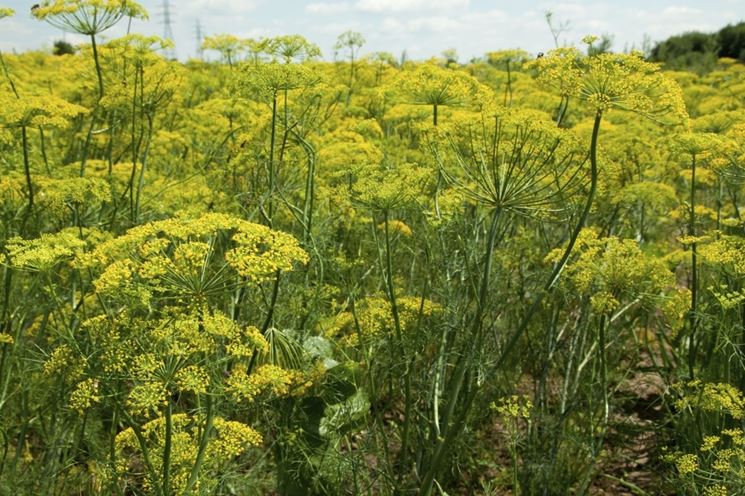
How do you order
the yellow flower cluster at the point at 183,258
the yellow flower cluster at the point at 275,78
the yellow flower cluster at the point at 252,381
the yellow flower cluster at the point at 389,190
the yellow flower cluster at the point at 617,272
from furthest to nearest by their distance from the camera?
the yellow flower cluster at the point at 275,78
the yellow flower cluster at the point at 617,272
the yellow flower cluster at the point at 389,190
the yellow flower cluster at the point at 252,381
the yellow flower cluster at the point at 183,258

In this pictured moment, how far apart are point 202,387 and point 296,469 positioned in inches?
79.3

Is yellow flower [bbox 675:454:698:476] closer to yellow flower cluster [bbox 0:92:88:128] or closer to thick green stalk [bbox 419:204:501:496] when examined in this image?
thick green stalk [bbox 419:204:501:496]

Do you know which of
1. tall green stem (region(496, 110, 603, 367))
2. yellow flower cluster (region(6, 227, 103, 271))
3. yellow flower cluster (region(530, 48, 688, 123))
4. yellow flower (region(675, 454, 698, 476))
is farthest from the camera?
yellow flower (region(675, 454, 698, 476))

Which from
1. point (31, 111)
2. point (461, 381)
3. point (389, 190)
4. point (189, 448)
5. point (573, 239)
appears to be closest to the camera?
point (573, 239)

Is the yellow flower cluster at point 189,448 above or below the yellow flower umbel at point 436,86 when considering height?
below

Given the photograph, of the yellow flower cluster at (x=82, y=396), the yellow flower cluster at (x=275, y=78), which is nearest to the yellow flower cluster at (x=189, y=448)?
the yellow flower cluster at (x=82, y=396)

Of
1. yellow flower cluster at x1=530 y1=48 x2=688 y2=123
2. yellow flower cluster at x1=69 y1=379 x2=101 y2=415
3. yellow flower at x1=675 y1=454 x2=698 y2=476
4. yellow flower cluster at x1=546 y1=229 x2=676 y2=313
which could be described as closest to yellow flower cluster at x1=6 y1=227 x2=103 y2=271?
yellow flower cluster at x1=69 y1=379 x2=101 y2=415

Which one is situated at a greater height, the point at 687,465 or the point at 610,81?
the point at 610,81

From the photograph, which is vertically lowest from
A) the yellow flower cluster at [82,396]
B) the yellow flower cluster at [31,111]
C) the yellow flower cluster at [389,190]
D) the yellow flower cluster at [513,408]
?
the yellow flower cluster at [513,408]

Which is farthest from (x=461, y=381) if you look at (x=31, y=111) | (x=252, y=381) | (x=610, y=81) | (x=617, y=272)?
(x=31, y=111)

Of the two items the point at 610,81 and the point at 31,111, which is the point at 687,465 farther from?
the point at 31,111

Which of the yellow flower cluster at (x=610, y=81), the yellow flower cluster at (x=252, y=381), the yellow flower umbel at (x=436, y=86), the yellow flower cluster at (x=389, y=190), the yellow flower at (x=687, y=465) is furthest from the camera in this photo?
the yellow flower umbel at (x=436, y=86)

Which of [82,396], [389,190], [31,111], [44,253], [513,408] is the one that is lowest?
[513,408]

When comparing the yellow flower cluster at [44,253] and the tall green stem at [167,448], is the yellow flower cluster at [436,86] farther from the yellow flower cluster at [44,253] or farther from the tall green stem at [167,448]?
the tall green stem at [167,448]
